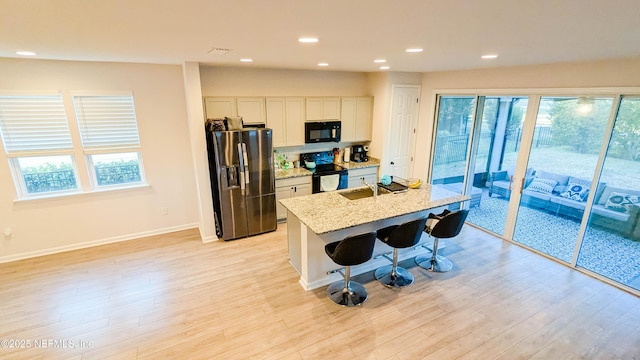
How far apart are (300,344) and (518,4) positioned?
2.91 meters

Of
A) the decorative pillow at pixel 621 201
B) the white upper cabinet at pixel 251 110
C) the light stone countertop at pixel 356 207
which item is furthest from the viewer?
the white upper cabinet at pixel 251 110

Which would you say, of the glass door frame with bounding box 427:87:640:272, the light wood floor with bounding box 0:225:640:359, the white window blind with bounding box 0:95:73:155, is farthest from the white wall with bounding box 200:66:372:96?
the light wood floor with bounding box 0:225:640:359

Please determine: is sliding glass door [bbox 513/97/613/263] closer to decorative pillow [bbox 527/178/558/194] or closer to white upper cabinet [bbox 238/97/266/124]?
decorative pillow [bbox 527/178/558/194]

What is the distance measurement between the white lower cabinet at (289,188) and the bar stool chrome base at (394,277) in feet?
6.76

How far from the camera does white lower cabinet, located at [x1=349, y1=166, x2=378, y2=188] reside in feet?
18.6

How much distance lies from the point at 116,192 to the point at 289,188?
105 inches

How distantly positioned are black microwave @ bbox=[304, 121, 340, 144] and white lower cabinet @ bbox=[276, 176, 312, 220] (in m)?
0.76

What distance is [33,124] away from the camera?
3.88m

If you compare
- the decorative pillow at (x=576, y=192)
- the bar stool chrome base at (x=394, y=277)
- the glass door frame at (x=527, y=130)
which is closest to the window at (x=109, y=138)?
the bar stool chrome base at (x=394, y=277)

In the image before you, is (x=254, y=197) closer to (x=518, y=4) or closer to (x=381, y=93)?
(x=381, y=93)

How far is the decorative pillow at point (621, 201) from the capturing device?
3.35 m

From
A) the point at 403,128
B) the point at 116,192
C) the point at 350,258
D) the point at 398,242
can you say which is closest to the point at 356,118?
the point at 403,128

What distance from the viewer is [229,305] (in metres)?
3.21

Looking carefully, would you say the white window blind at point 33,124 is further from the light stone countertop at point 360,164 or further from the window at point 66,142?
the light stone countertop at point 360,164
